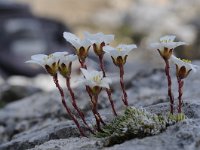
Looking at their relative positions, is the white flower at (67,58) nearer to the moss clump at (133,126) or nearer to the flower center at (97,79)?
the flower center at (97,79)

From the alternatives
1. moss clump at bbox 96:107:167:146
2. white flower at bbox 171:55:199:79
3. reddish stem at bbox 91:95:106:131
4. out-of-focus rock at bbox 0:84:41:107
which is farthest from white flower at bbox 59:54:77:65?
out-of-focus rock at bbox 0:84:41:107

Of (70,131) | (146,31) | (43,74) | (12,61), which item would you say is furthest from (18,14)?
(70,131)

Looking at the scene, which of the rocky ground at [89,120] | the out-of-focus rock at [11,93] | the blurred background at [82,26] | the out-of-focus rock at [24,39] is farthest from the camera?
the blurred background at [82,26]

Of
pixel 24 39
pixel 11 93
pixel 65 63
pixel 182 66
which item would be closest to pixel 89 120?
pixel 65 63

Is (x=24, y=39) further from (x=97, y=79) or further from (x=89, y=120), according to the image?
(x=97, y=79)

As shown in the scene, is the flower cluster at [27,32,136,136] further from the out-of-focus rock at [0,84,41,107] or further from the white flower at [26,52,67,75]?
the out-of-focus rock at [0,84,41,107]

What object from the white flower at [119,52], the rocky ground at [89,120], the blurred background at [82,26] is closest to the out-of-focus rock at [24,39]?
the blurred background at [82,26]
